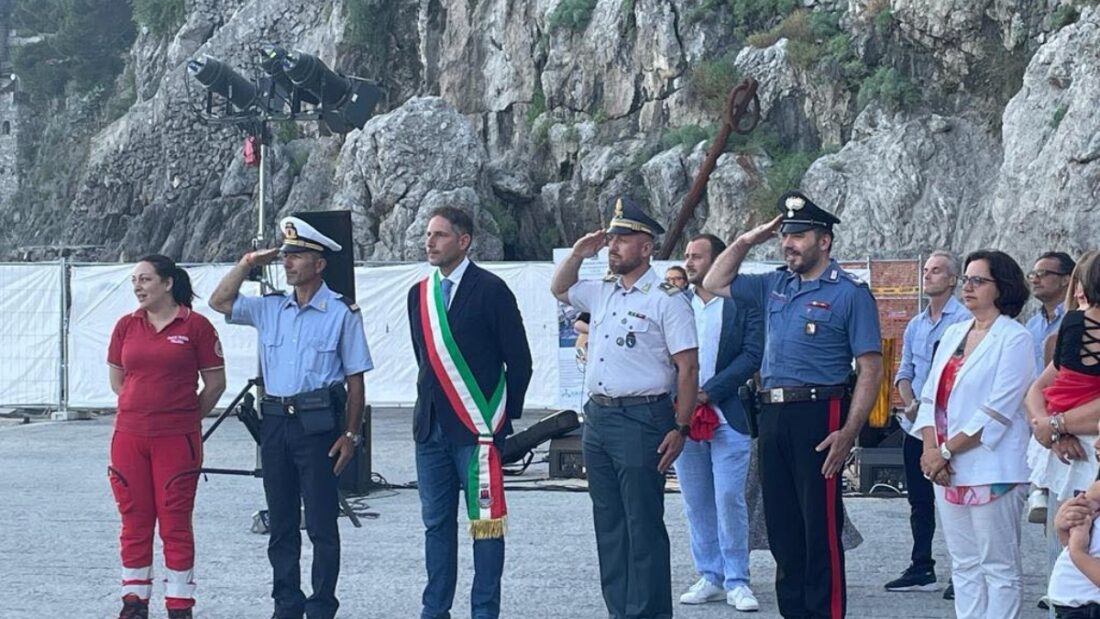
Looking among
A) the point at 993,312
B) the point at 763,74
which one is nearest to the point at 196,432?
the point at 993,312

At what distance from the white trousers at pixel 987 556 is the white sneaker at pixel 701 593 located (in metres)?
1.89

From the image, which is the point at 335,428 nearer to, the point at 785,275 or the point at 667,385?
the point at 667,385

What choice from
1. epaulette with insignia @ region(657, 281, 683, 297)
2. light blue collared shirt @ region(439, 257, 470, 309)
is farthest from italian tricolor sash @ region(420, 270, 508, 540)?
epaulette with insignia @ region(657, 281, 683, 297)

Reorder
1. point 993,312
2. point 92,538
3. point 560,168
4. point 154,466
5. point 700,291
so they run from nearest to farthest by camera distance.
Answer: point 993,312, point 154,466, point 700,291, point 92,538, point 560,168

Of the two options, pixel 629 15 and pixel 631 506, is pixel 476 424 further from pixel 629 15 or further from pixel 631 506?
pixel 629 15

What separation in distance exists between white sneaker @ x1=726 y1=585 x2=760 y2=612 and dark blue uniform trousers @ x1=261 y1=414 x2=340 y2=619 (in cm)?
205

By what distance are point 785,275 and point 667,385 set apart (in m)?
0.77

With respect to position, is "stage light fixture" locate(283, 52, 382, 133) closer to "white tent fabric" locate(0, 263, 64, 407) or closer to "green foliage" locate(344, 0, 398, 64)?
"white tent fabric" locate(0, 263, 64, 407)

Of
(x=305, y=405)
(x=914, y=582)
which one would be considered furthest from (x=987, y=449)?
(x=305, y=405)

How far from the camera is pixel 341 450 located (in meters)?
6.96

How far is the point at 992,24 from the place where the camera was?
22312 millimetres

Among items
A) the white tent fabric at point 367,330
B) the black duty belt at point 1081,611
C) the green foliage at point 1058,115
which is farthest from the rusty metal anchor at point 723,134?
the black duty belt at point 1081,611

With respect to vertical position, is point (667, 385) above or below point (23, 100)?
below

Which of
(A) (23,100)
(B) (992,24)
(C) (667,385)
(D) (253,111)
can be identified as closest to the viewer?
(C) (667,385)
